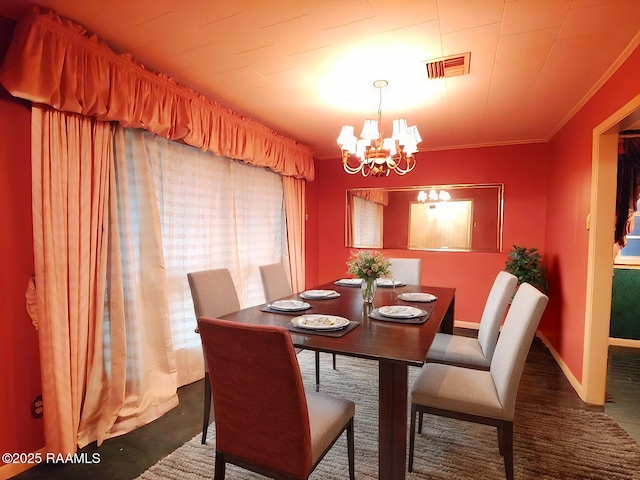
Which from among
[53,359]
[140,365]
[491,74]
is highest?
[491,74]

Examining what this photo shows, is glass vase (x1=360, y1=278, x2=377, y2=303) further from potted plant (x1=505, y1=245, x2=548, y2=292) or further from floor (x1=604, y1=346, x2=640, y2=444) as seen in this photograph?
potted plant (x1=505, y1=245, x2=548, y2=292)

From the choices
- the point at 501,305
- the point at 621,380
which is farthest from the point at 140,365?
the point at 621,380

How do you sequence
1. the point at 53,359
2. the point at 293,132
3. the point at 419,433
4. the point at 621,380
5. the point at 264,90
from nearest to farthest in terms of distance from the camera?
the point at 53,359, the point at 419,433, the point at 264,90, the point at 621,380, the point at 293,132

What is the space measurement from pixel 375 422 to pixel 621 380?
91.0 inches

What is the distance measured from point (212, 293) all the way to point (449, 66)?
213 centimetres

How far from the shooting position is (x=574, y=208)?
111 inches

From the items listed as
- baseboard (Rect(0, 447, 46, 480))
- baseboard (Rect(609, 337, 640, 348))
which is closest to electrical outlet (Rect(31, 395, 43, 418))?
baseboard (Rect(0, 447, 46, 480))

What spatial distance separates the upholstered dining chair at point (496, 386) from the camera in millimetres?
1438

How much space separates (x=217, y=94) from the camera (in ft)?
8.54

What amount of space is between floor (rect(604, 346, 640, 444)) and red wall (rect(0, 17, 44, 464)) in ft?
11.5

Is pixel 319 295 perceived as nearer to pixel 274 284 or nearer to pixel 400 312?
pixel 274 284

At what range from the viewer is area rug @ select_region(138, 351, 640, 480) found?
1.68 meters

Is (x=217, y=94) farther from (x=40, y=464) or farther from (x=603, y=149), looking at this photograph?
(x=603, y=149)

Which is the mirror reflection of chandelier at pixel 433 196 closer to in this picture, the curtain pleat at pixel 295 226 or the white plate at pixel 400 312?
the curtain pleat at pixel 295 226
